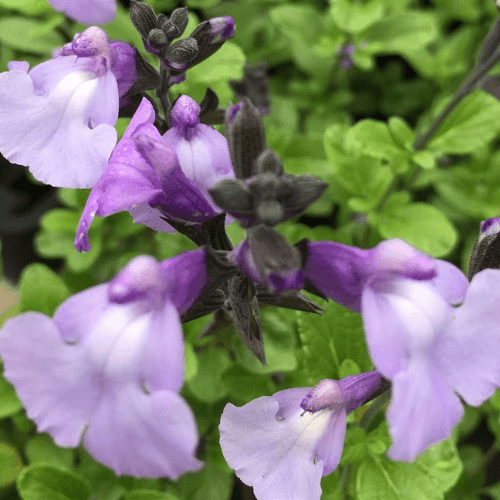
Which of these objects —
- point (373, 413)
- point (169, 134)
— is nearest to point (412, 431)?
point (373, 413)

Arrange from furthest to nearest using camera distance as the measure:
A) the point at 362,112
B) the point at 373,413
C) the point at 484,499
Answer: the point at 362,112 → the point at 484,499 → the point at 373,413

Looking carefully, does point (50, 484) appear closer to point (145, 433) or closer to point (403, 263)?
point (145, 433)

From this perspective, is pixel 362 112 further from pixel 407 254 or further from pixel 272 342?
pixel 407 254

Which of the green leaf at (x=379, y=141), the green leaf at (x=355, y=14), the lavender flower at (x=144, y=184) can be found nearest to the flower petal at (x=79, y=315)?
the lavender flower at (x=144, y=184)

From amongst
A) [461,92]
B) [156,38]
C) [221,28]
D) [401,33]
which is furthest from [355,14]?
[156,38]

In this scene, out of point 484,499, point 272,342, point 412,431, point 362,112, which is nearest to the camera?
point 412,431
